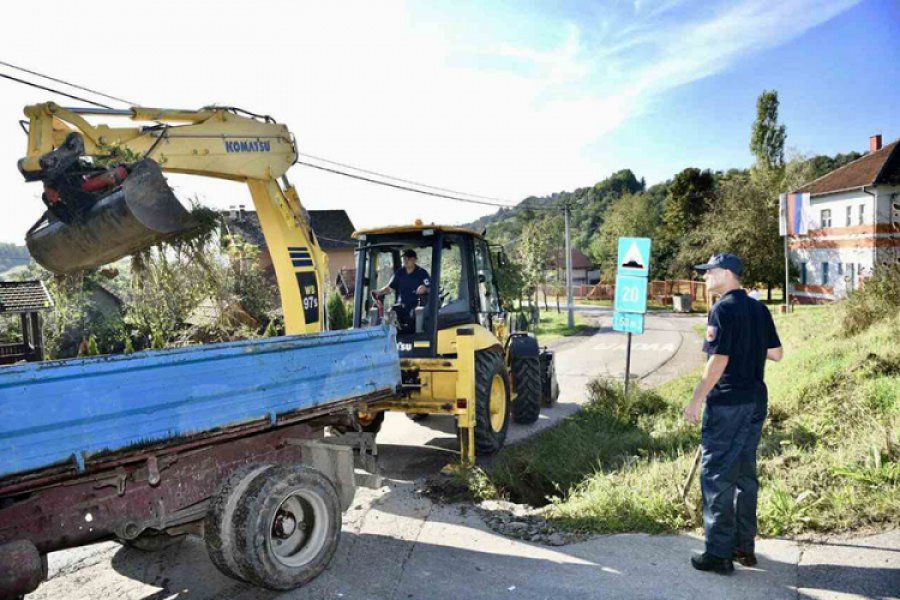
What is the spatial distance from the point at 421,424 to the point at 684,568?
5671 millimetres

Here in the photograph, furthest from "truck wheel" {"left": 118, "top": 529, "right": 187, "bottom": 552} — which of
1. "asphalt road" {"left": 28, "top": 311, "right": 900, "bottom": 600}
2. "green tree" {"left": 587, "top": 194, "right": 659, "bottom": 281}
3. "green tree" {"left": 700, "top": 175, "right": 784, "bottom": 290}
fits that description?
"green tree" {"left": 587, "top": 194, "right": 659, "bottom": 281}

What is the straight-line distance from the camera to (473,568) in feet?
14.8

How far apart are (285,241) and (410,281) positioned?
58.7 inches

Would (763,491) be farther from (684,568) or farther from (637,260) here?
(637,260)

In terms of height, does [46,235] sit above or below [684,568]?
above

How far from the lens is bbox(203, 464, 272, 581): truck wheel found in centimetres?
397

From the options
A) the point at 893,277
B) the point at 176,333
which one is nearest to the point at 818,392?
the point at 893,277

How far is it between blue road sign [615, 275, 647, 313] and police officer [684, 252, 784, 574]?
492 cm

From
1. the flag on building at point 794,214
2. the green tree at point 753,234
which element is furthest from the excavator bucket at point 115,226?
the green tree at point 753,234

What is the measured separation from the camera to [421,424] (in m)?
9.47

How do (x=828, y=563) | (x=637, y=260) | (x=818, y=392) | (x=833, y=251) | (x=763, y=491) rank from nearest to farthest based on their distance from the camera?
1. (x=828, y=563)
2. (x=763, y=491)
3. (x=818, y=392)
4. (x=637, y=260)
5. (x=833, y=251)

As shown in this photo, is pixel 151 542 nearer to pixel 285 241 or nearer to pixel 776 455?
pixel 285 241

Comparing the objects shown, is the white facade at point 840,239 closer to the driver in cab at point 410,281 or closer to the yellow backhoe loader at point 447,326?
the yellow backhoe loader at point 447,326

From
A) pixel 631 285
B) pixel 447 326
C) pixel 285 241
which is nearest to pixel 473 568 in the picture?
pixel 447 326
